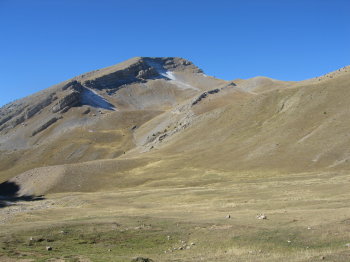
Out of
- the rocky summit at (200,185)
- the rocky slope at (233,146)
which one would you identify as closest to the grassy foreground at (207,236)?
the rocky summit at (200,185)

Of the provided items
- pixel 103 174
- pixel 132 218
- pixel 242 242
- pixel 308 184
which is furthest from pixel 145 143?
pixel 242 242

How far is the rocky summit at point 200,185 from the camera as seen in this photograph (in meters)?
29.0

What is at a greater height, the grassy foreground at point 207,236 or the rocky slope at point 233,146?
the rocky slope at point 233,146

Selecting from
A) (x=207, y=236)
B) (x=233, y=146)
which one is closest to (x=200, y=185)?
(x=233, y=146)

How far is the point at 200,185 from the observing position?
80.3 meters

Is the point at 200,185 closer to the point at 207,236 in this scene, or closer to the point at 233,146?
the point at 233,146

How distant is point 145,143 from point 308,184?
101 meters

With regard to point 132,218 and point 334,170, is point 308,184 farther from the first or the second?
point 132,218

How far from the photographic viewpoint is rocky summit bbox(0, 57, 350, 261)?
28984mm

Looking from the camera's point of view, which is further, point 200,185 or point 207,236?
point 200,185

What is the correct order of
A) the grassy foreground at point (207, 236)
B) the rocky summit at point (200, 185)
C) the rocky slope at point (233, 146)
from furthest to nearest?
the rocky slope at point (233, 146) < the rocky summit at point (200, 185) < the grassy foreground at point (207, 236)

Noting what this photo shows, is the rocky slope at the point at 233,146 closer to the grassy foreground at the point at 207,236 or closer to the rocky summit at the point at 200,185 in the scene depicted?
the rocky summit at the point at 200,185

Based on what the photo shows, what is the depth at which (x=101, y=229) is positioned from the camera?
34.9 m

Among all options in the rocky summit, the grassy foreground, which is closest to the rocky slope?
the rocky summit
